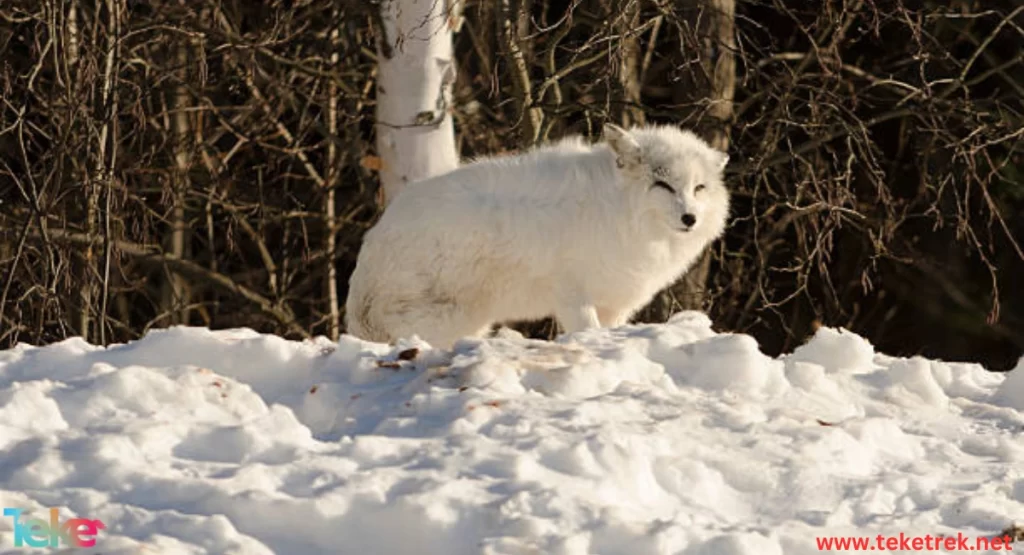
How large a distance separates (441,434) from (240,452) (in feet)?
2.07

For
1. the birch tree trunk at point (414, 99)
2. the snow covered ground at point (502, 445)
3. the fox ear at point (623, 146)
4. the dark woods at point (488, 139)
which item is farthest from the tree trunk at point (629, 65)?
the snow covered ground at point (502, 445)

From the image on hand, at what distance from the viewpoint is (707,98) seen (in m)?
9.95

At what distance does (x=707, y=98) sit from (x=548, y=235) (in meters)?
2.02

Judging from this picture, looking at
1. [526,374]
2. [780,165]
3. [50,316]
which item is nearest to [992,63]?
[780,165]

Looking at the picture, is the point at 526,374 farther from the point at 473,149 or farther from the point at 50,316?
the point at 473,149

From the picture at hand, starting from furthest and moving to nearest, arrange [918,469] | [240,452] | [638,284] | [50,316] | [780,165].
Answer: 1. [780,165]
2. [50,316]
3. [638,284]
4. [918,469]
5. [240,452]

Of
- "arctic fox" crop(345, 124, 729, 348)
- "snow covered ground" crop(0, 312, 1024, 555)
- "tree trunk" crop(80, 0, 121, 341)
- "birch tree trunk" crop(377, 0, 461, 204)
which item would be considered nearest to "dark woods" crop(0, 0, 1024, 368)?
"tree trunk" crop(80, 0, 121, 341)

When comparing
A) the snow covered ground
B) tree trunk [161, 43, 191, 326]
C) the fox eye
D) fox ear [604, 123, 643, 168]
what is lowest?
tree trunk [161, 43, 191, 326]

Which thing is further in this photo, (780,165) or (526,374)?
(780,165)

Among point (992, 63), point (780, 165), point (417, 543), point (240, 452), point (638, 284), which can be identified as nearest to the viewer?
point (417, 543)

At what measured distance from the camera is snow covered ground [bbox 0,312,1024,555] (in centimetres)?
477

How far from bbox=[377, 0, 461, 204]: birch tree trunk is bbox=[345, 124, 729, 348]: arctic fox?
92 cm

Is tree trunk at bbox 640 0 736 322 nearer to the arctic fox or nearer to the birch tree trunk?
the arctic fox

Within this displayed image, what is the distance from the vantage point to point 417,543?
15.5 ft
